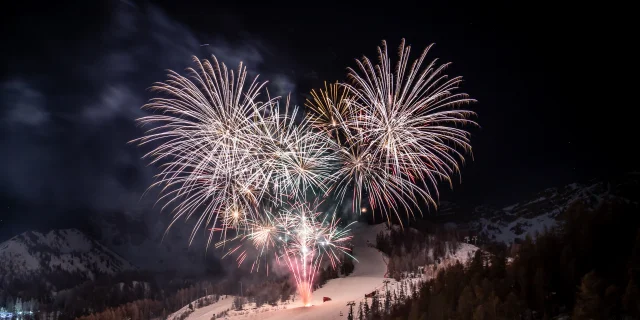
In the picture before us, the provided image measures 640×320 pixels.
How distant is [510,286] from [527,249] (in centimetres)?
519

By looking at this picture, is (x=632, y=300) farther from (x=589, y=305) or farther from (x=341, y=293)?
(x=341, y=293)

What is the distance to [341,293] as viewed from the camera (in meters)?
60.6

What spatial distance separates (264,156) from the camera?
31.2 m

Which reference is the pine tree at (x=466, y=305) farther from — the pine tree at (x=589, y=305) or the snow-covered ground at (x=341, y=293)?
the snow-covered ground at (x=341, y=293)

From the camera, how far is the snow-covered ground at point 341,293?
4709 cm

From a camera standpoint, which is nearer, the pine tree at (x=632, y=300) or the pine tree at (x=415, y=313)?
the pine tree at (x=632, y=300)

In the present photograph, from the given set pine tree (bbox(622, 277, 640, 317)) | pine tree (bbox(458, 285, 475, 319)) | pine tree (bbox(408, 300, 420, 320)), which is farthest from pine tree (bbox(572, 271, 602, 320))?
pine tree (bbox(408, 300, 420, 320))

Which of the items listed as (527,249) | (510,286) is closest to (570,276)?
(510,286)

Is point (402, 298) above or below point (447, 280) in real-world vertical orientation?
below

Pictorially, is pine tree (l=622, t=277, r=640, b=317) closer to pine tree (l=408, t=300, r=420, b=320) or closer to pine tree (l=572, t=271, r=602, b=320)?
pine tree (l=572, t=271, r=602, b=320)

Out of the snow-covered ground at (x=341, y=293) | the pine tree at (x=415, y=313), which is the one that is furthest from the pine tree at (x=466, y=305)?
the snow-covered ground at (x=341, y=293)

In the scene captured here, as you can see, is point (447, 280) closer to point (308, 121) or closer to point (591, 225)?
point (591, 225)

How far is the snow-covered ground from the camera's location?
47094 mm

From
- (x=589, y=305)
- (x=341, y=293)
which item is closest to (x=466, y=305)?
(x=589, y=305)
